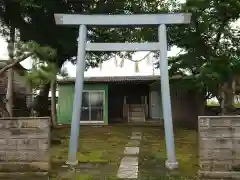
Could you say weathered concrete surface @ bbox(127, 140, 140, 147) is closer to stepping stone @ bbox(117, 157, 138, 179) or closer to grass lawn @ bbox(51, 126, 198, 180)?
grass lawn @ bbox(51, 126, 198, 180)

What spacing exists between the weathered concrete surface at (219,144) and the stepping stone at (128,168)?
1.52m

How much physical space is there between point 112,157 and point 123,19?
3.99 metres

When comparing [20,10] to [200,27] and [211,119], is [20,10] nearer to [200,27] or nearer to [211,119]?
[200,27]

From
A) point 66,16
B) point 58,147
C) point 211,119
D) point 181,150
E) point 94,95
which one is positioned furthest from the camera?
point 94,95

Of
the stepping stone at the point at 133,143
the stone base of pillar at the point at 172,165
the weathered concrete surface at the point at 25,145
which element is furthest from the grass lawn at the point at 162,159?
the weathered concrete surface at the point at 25,145

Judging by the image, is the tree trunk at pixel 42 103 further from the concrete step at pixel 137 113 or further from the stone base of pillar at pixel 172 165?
the stone base of pillar at pixel 172 165

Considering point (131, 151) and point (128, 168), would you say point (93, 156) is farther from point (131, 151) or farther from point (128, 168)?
point (128, 168)

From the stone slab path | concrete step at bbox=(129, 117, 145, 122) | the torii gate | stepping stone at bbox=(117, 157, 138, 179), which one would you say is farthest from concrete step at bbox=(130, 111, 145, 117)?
the torii gate

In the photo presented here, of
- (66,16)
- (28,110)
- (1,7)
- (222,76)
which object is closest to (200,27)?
(222,76)

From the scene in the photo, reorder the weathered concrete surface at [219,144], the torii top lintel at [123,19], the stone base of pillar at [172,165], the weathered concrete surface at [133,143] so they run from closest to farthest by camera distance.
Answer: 1. the weathered concrete surface at [219,144]
2. the stone base of pillar at [172,165]
3. the torii top lintel at [123,19]
4. the weathered concrete surface at [133,143]

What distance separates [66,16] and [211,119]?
15.3 feet

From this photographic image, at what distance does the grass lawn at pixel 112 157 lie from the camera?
7.73 metres

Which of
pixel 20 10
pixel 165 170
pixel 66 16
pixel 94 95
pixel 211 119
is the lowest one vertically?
pixel 165 170

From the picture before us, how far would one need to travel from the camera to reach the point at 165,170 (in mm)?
8188
